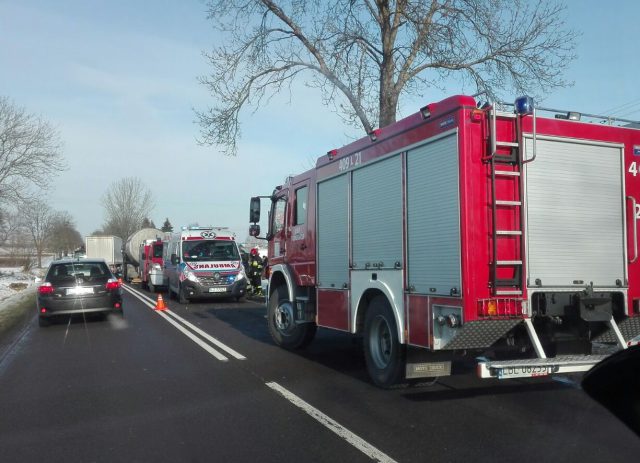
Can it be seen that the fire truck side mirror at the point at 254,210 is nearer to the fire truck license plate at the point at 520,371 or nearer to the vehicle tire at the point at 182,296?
the fire truck license plate at the point at 520,371

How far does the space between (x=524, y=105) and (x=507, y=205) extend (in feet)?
3.18

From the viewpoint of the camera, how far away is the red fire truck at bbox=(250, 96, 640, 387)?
5977 mm

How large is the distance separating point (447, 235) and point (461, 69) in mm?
13235

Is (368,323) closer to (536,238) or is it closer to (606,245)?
(536,238)

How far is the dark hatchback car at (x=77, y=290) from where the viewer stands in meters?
14.0

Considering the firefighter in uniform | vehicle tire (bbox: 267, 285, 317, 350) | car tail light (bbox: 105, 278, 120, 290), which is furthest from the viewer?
the firefighter in uniform

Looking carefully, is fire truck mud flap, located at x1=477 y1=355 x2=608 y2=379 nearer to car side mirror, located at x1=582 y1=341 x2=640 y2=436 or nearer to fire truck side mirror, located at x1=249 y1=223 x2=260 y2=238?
car side mirror, located at x1=582 y1=341 x2=640 y2=436

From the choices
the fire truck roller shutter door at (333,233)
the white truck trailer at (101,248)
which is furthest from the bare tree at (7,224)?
the fire truck roller shutter door at (333,233)

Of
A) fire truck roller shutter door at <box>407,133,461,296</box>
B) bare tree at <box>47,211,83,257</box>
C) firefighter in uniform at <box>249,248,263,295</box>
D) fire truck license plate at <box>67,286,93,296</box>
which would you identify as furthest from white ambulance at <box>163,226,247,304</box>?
bare tree at <box>47,211,83,257</box>

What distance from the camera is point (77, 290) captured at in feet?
46.4

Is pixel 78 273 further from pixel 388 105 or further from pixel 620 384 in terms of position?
pixel 620 384

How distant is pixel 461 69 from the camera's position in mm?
18203

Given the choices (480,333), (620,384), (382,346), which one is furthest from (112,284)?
(620,384)

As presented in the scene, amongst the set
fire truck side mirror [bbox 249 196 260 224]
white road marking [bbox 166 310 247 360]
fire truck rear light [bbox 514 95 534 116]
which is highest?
fire truck rear light [bbox 514 95 534 116]
